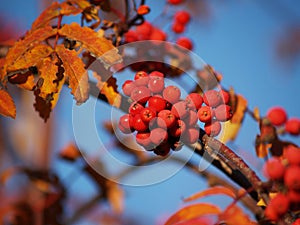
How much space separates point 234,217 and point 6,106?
0.59 m

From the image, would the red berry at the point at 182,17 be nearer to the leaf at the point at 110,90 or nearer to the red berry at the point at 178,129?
the leaf at the point at 110,90

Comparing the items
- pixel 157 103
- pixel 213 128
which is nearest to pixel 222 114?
pixel 213 128

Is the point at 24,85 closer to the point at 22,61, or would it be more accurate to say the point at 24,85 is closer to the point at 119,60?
the point at 22,61

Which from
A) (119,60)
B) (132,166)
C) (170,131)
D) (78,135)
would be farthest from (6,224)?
(170,131)

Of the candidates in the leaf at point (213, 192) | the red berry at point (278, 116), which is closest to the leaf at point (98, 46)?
the leaf at point (213, 192)

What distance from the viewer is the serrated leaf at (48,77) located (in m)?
1.07

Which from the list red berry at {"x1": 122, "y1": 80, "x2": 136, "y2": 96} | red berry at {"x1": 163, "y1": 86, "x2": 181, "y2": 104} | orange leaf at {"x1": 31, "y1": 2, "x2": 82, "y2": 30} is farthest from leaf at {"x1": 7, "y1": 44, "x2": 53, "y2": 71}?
red berry at {"x1": 163, "y1": 86, "x2": 181, "y2": 104}

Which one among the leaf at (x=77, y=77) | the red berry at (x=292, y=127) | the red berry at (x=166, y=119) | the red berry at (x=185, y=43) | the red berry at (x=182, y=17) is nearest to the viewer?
the red berry at (x=166, y=119)

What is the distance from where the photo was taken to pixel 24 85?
1182 mm

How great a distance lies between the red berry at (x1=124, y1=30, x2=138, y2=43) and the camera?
4.66 ft

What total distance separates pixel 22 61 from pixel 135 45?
1.38 ft

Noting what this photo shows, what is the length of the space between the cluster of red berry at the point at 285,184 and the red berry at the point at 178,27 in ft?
2.89

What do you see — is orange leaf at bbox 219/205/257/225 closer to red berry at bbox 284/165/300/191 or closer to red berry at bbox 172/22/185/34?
red berry at bbox 284/165/300/191

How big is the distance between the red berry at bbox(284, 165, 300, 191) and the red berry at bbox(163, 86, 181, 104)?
265mm
